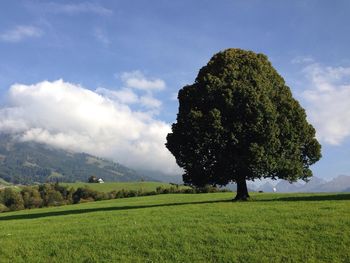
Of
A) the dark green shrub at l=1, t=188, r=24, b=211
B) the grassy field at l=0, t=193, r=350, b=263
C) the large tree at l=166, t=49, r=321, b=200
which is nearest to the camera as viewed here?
the grassy field at l=0, t=193, r=350, b=263

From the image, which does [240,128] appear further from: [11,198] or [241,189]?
[11,198]

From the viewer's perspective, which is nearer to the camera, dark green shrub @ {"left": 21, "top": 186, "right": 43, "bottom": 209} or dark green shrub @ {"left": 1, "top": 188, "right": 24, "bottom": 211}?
dark green shrub @ {"left": 21, "top": 186, "right": 43, "bottom": 209}

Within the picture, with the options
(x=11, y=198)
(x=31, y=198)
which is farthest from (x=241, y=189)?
(x=11, y=198)

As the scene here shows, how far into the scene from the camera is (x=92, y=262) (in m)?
21.2

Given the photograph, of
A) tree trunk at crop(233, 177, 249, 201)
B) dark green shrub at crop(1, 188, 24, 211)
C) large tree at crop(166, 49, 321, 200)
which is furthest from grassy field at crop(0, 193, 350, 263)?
dark green shrub at crop(1, 188, 24, 211)

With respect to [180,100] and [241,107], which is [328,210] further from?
[180,100]

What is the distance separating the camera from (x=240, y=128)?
42594 millimetres

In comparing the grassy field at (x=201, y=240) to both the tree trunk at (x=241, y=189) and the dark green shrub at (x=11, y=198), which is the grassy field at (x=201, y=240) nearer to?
the tree trunk at (x=241, y=189)

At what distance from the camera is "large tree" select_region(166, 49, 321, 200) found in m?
42.9

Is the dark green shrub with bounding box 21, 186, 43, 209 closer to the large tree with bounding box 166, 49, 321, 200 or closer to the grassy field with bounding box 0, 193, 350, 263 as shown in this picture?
the large tree with bounding box 166, 49, 321, 200

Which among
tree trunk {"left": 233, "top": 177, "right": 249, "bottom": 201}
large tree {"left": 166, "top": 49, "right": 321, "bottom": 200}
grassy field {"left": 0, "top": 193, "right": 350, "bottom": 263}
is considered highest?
large tree {"left": 166, "top": 49, "right": 321, "bottom": 200}

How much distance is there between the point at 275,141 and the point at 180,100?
36.8 ft

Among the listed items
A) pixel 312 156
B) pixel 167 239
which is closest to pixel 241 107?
pixel 312 156

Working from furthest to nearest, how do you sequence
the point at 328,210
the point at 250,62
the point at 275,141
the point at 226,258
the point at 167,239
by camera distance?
the point at 250,62, the point at 275,141, the point at 328,210, the point at 167,239, the point at 226,258
